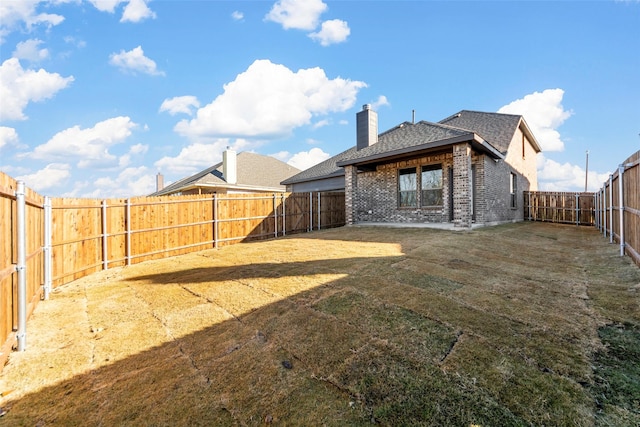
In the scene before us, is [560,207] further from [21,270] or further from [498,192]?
[21,270]

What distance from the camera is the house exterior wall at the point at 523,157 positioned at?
14242 millimetres

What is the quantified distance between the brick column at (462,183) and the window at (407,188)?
2.38 metres

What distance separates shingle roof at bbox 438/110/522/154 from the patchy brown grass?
392 inches

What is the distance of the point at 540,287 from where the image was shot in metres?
4.23

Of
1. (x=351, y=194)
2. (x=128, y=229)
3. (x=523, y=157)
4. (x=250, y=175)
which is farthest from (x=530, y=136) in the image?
(x=128, y=229)

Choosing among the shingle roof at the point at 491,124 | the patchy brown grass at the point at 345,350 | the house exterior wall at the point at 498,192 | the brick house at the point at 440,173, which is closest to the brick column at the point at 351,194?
the brick house at the point at 440,173

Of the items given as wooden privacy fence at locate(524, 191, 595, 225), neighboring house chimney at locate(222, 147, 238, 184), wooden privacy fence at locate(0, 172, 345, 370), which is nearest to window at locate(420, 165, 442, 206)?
wooden privacy fence at locate(0, 172, 345, 370)

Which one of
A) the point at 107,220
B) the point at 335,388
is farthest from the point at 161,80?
the point at 335,388

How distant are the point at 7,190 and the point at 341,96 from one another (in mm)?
14968

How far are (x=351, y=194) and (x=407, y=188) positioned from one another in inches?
103

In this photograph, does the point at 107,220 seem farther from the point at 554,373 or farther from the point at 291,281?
the point at 554,373

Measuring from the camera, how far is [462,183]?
31.4ft

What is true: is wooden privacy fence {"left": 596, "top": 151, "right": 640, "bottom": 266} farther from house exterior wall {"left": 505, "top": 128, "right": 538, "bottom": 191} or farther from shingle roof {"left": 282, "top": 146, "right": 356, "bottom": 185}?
shingle roof {"left": 282, "top": 146, "right": 356, "bottom": 185}

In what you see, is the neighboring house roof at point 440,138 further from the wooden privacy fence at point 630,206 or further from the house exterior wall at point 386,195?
the wooden privacy fence at point 630,206
